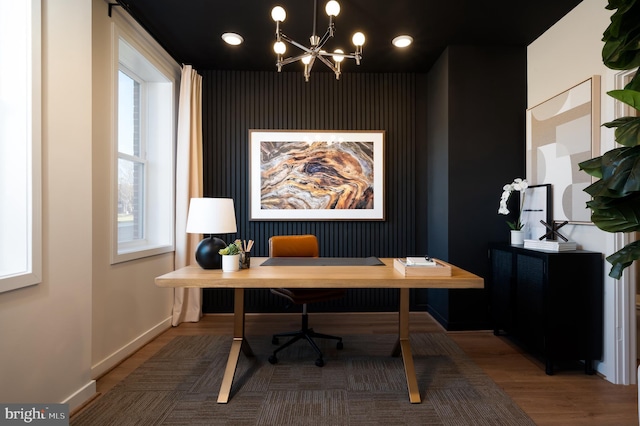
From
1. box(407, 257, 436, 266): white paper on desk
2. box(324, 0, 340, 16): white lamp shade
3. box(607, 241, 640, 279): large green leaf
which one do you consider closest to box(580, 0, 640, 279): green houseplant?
box(607, 241, 640, 279): large green leaf

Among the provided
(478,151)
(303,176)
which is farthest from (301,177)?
(478,151)

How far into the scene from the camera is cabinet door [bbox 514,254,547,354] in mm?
2338

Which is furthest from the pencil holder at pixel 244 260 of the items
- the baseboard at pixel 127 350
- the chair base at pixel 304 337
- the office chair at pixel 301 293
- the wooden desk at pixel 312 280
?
the baseboard at pixel 127 350

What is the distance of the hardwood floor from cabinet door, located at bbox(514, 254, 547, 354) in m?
0.21

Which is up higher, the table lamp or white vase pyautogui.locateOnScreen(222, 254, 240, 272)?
the table lamp

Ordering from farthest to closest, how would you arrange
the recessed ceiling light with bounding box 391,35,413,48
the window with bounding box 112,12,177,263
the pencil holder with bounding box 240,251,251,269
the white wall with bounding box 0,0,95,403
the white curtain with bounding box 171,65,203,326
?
the white curtain with bounding box 171,65,203,326 → the recessed ceiling light with bounding box 391,35,413,48 → the window with bounding box 112,12,177,263 → the pencil holder with bounding box 240,251,251,269 → the white wall with bounding box 0,0,95,403

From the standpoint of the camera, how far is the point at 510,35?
2963 mm

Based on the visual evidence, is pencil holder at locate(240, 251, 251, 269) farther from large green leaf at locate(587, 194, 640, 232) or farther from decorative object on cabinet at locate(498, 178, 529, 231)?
decorative object on cabinet at locate(498, 178, 529, 231)

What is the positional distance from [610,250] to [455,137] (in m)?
1.56

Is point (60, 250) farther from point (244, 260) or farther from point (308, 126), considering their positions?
point (308, 126)

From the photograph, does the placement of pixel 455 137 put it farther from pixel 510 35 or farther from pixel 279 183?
pixel 279 183

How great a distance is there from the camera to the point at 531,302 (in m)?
2.46

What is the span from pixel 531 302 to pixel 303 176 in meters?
2.47

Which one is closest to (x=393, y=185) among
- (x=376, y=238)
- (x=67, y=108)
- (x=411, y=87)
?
(x=376, y=238)
